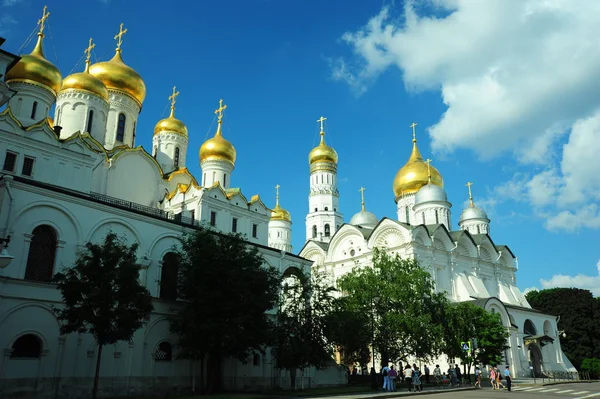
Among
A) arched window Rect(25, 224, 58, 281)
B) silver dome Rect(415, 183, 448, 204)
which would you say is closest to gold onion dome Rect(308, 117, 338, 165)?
silver dome Rect(415, 183, 448, 204)

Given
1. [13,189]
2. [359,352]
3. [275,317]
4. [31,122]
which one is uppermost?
[31,122]

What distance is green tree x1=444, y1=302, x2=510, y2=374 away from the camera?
29141 mm

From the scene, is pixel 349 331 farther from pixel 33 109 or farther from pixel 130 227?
pixel 33 109

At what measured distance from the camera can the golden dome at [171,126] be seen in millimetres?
38219

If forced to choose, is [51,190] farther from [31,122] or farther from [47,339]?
[31,122]

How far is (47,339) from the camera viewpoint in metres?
18.5

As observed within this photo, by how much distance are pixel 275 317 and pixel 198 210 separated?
28.2 feet

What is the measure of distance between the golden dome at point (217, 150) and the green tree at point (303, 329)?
14763 millimetres

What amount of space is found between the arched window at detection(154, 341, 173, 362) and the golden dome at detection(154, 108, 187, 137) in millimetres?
20089

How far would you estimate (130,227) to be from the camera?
22188 mm

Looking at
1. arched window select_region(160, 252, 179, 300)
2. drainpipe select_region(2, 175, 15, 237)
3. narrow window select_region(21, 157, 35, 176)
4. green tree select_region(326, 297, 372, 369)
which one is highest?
narrow window select_region(21, 157, 35, 176)

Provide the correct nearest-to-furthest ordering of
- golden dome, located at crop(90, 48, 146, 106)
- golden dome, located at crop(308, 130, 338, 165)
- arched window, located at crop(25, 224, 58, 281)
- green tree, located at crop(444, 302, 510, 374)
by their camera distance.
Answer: arched window, located at crop(25, 224, 58, 281) < green tree, located at crop(444, 302, 510, 374) < golden dome, located at crop(90, 48, 146, 106) < golden dome, located at crop(308, 130, 338, 165)

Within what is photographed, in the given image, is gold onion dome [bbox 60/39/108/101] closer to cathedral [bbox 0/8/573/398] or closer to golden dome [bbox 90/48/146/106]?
cathedral [bbox 0/8/573/398]

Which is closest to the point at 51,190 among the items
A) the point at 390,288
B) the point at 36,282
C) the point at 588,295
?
the point at 36,282
